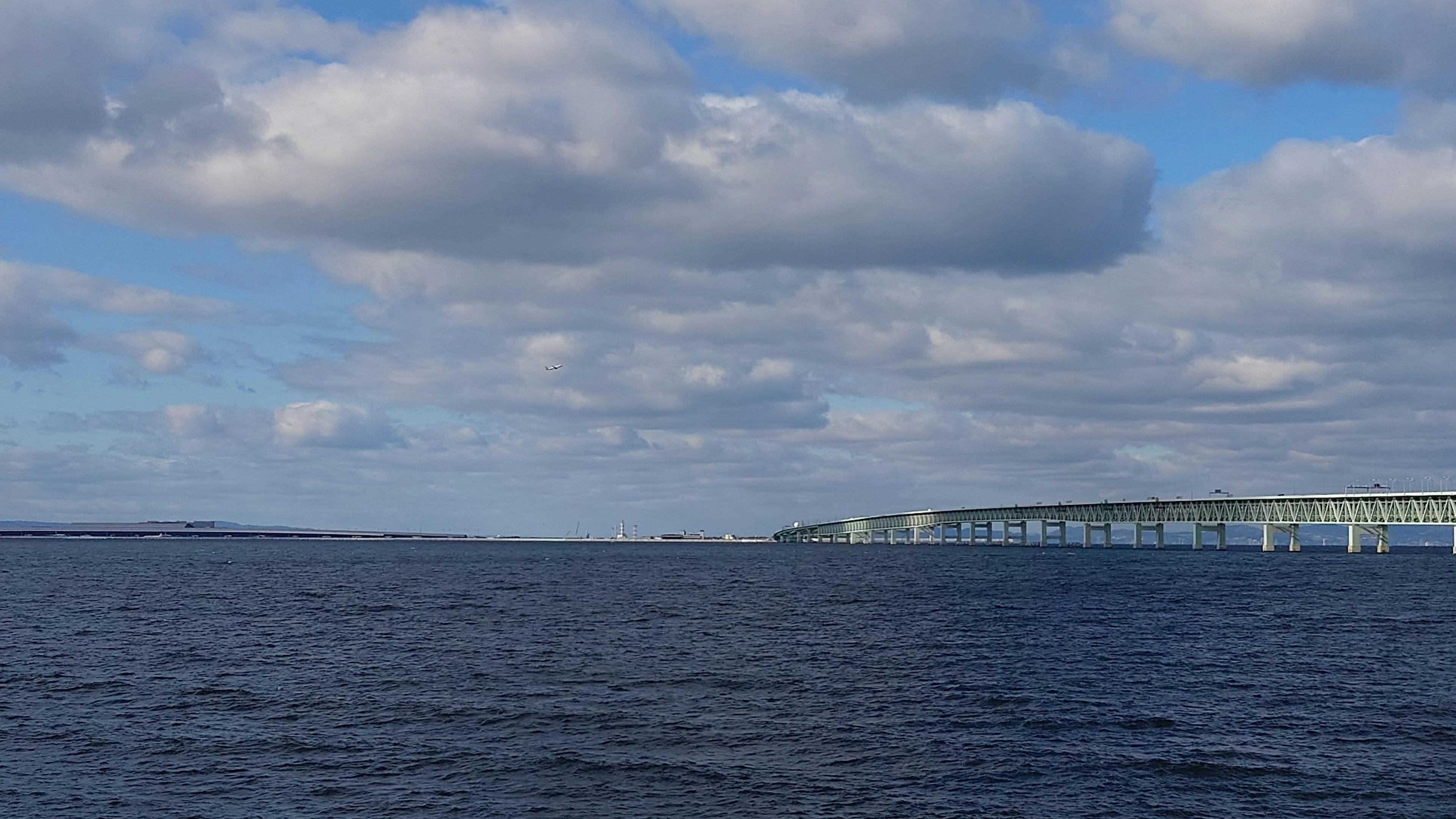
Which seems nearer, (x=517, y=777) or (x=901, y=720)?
(x=517, y=777)

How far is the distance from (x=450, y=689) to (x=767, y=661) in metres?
21.0

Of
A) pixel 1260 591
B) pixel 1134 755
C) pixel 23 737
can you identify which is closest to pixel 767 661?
pixel 1134 755

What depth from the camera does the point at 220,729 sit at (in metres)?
53.6

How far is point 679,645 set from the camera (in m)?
84.6

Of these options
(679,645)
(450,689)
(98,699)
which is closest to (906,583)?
(679,645)

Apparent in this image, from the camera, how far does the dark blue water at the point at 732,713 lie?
4256 centimetres

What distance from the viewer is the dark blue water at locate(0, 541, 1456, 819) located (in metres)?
42.6

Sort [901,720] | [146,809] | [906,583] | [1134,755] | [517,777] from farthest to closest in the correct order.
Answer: [906,583], [901,720], [1134,755], [517,777], [146,809]

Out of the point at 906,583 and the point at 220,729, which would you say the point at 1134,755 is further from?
the point at 906,583

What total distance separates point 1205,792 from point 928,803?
10487mm

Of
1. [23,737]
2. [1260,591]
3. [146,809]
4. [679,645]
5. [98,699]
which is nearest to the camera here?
[146,809]

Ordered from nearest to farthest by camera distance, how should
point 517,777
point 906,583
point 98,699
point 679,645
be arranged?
point 517,777, point 98,699, point 679,645, point 906,583

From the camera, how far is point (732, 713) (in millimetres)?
57375

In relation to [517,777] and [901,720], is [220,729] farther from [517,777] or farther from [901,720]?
[901,720]
